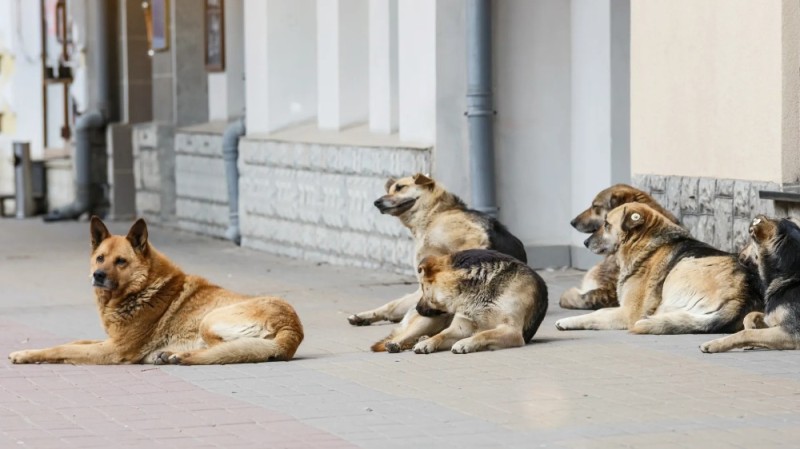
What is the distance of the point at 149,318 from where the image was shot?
34.2 feet

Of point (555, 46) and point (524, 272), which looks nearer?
point (524, 272)

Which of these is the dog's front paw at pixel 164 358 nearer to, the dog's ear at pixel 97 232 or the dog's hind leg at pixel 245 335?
the dog's hind leg at pixel 245 335

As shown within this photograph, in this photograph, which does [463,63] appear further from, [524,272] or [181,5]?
[181,5]

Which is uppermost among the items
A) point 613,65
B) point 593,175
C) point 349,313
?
point 613,65

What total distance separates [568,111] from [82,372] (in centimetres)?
740

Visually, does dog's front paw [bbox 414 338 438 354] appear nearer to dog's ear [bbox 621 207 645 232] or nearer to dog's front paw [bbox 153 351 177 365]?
dog's front paw [bbox 153 351 177 365]

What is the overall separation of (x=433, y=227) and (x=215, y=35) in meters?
10.6

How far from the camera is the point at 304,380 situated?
966 centimetres

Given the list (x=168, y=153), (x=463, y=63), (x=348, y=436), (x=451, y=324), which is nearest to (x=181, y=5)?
(x=168, y=153)

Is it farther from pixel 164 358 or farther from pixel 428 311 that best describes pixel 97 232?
pixel 428 311

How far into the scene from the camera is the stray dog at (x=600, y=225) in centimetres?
1265

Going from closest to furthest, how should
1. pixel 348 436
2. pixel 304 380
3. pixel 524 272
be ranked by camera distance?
pixel 348 436, pixel 304 380, pixel 524 272

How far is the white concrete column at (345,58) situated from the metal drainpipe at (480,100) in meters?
3.09

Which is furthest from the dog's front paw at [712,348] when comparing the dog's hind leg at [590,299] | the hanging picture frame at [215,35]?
the hanging picture frame at [215,35]
